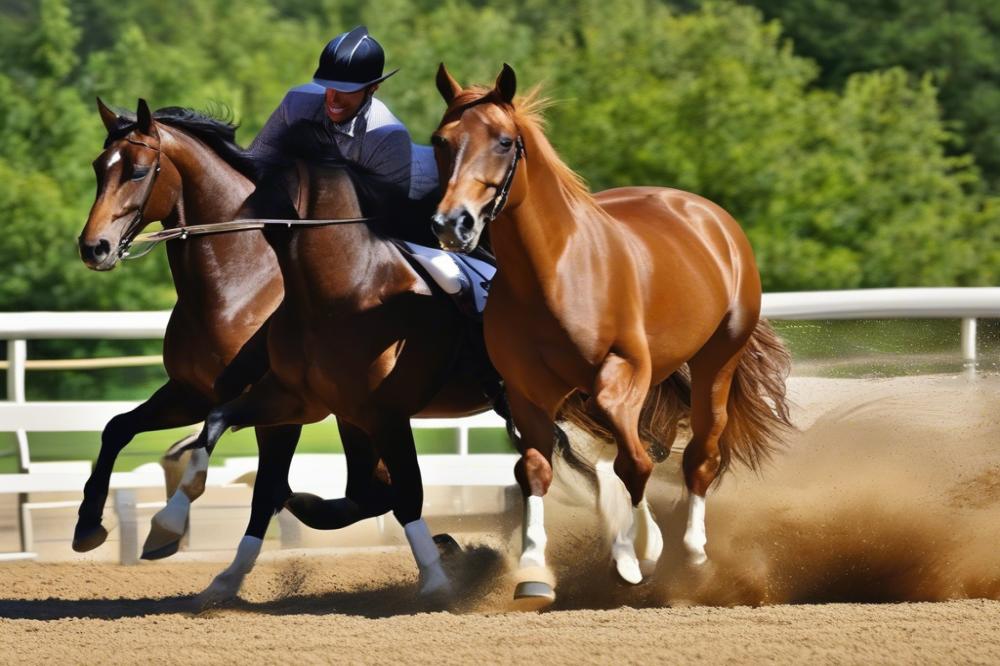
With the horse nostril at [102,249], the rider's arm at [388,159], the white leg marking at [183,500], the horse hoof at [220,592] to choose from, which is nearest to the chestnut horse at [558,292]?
the rider's arm at [388,159]

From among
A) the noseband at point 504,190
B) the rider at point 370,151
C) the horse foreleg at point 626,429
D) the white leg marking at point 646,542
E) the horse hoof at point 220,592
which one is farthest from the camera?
the horse hoof at point 220,592

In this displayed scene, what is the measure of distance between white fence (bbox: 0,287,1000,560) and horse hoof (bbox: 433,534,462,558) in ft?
2.31

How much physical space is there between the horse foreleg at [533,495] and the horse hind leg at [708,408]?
1.12m

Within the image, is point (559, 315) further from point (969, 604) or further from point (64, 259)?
point (64, 259)

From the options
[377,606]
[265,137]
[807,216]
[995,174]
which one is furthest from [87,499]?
[995,174]

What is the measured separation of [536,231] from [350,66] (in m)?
1.16

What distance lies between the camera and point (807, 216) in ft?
50.0

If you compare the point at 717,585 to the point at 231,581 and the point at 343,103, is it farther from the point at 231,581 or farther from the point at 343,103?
the point at 343,103

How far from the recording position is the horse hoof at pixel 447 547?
615 cm

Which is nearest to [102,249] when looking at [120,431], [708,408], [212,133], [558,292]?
Result: [120,431]

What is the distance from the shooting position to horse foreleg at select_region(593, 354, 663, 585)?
4934 mm

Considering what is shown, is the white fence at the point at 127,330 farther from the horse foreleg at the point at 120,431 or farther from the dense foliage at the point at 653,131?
the dense foliage at the point at 653,131

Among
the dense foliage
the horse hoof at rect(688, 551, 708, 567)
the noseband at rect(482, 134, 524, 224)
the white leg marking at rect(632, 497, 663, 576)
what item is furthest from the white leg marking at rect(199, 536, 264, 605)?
the dense foliage

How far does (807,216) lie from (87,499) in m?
10.8
